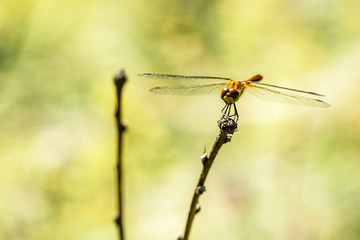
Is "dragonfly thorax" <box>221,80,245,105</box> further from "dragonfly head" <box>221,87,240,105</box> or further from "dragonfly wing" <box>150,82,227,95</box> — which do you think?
"dragonfly wing" <box>150,82,227,95</box>

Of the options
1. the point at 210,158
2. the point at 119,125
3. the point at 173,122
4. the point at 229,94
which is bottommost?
the point at 210,158

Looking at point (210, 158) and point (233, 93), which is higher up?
point (233, 93)

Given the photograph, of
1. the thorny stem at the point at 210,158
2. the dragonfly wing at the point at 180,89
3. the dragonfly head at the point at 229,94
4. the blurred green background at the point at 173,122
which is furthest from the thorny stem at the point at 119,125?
the blurred green background at the point at 173,122

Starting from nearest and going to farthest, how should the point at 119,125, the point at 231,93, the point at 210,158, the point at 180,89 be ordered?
the point at 210,158 < the point at 119,125 < the point at 231,93 < the point at 180,89

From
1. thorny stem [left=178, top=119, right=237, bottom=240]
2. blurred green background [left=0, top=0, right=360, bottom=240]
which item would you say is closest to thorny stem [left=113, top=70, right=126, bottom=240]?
thorny stem [left=178, top=119, right=237, bottom=240]

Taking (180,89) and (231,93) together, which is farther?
(180,89)

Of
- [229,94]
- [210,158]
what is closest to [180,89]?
[229,94]

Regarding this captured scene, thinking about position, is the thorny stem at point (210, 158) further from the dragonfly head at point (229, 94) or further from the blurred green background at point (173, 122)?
the blurred green background at point (173, 122)

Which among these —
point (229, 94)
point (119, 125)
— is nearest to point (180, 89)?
point (229, 94)

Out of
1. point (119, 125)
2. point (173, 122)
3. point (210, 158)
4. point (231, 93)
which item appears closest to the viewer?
point (210, 158)

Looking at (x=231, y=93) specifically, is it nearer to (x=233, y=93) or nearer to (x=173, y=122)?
(x=233, y=93)
